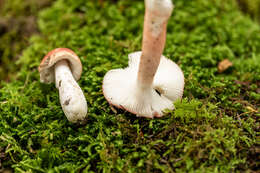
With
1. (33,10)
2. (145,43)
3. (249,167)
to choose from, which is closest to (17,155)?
(145,43)

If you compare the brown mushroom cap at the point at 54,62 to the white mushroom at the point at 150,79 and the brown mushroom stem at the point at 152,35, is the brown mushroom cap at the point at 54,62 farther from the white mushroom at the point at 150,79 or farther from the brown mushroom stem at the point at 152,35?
the brown mushroom stem at the point at 152,35

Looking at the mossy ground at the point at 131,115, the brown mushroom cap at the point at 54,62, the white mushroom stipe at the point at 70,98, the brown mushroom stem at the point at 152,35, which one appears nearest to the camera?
the brown mushroom stem at the point at 152,35

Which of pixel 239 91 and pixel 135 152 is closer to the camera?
pixel 135 152

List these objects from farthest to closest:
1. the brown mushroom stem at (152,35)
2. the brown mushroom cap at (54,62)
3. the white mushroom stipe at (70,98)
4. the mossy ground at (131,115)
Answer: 1. the brown mushroom cap at (54,62)
2. the white mushroom stipe at (70,98)
3. the mossy ground at (131,115)
4. the brown mushroom stem at (152,35)

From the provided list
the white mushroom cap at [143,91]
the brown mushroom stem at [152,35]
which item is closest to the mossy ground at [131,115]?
the white mushroom cap at [143,91]

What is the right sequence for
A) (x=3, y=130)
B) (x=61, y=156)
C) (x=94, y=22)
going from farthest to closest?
(x=94, y=22) → (x=3, y=130) → (x=61, y=156)

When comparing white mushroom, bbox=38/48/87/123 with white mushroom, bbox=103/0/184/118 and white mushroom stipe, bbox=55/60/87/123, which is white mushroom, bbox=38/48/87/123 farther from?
white mushroom, bbox=103/0/184/118

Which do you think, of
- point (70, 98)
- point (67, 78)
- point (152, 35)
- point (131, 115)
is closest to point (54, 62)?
point (67, 78)

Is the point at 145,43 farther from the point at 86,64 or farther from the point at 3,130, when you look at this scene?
the point at 3,130
